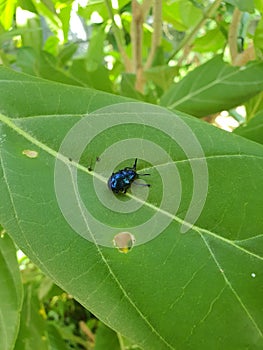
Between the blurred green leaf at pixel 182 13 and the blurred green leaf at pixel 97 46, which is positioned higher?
the blurred green leaf at pixel 182 13

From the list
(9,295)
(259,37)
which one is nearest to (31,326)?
(9,295)

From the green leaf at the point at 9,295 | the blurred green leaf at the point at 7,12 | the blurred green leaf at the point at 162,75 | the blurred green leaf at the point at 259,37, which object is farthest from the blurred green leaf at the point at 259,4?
the green leaf at the point at 9,295

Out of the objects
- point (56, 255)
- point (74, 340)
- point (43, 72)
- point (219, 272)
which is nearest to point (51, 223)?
point (56, 255)

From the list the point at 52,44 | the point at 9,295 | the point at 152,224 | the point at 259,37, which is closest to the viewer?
the point at 152,224

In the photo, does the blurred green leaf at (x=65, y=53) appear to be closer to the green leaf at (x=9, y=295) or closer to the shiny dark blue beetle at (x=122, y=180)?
the green leaf at (x=9, y=295)

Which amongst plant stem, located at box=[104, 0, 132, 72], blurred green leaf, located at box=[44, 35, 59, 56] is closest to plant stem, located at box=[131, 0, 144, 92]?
plant stem, located at box=[104, 0, 132, 72]

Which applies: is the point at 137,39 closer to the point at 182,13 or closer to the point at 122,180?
the point at 182,13

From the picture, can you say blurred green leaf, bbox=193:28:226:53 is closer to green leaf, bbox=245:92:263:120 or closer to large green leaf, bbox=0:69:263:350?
green leaf, bbox=245:92:263:120

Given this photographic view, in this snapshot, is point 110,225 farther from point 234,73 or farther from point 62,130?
point 234,73
